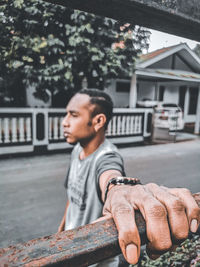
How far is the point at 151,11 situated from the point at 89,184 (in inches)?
43.1

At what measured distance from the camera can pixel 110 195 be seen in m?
0.66

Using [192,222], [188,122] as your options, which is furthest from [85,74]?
[188,122]

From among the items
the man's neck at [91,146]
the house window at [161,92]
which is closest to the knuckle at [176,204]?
the man's neck at [91,146]

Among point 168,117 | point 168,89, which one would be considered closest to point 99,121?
point 168,117

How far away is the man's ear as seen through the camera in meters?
1.75

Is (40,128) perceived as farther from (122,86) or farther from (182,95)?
(182,95)

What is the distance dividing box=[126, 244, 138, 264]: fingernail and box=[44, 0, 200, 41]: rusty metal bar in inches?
28.5

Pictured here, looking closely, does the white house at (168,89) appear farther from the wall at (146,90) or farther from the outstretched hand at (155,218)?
the outstretched hand at (155,218)

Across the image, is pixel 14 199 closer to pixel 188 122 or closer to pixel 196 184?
pixel 196 184

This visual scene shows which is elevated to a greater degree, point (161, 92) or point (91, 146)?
point (161, 92)

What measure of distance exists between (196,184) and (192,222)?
4968 millimetres

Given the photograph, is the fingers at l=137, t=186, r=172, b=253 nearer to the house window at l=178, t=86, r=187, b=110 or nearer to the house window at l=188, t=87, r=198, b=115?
the house window at l=188, t=87, r=198, b=115

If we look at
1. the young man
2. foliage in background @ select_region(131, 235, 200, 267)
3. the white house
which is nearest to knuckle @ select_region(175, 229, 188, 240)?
the young man

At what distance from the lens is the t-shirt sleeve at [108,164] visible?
4.21ft
